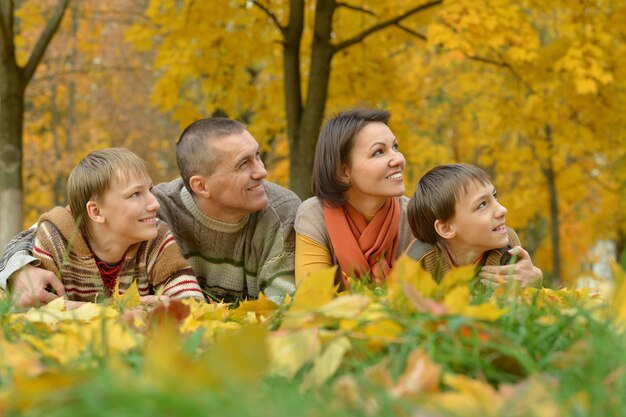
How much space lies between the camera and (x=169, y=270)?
378cm

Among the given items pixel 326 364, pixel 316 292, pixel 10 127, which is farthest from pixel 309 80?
pixel 326 364

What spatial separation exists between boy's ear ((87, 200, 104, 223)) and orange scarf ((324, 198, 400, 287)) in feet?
3.42

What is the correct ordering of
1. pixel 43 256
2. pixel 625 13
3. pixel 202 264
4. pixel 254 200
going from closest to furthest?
pixel 43 256 < pixel 254 200 < pixel 202 264 < pixel 625 13

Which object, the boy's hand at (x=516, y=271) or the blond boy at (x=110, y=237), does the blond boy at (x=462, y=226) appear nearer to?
the boy's hand at (x=516, y=271)

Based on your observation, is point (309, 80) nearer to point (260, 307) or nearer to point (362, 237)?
point (362, 237)

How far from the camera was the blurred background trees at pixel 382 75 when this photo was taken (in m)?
8.17

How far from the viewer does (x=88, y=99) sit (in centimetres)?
1914

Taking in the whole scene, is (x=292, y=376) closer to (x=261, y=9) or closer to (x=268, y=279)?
(x=268, y=279)

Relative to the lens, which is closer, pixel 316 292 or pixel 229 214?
pixel 316 292

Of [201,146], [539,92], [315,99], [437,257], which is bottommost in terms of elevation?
[437,257]

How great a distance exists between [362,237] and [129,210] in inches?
42.5

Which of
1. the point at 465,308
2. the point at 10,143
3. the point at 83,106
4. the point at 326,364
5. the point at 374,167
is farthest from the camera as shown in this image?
the point at 83,106

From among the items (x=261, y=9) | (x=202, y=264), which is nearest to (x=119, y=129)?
(x=261, y=9)

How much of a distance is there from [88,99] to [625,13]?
13.6 m
